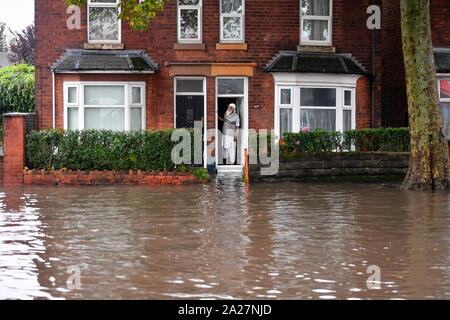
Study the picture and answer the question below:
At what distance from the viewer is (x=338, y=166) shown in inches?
817

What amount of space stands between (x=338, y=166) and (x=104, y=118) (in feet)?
24.9

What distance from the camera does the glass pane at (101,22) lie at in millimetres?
23453

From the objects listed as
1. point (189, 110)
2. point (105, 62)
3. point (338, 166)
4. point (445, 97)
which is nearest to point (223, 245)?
point (338, 166)

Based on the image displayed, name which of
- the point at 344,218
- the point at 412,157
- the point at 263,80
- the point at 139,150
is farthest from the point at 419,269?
the point at 263,80

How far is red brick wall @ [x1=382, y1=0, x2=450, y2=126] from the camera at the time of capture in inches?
1007

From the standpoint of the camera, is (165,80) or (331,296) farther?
(165,80)

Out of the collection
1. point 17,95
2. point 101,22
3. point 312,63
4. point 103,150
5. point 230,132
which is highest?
point 101,22

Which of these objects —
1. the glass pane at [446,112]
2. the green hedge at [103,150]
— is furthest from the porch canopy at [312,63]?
the green hedge at [103,150]

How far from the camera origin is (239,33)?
944 inches

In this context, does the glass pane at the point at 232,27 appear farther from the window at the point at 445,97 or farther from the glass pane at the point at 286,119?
the window at the point at 445,97

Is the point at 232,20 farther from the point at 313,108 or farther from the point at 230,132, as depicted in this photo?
the point at 313,108

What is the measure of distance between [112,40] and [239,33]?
13.4 ft
